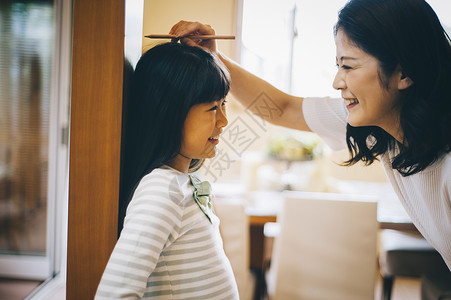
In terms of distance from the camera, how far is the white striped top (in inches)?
21.8

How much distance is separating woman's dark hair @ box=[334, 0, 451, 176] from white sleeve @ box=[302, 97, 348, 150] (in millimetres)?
212

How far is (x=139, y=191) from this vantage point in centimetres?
64

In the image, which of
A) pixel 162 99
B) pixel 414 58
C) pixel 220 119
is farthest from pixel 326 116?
pixel 162 99

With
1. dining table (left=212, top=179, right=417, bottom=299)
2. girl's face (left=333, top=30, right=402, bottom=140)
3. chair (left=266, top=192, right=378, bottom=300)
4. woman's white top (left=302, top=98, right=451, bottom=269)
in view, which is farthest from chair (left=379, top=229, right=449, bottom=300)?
girl's face (left=333, top=30, right=402, bottom=140)

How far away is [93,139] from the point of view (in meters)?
0.67

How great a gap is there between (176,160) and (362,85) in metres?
0.46

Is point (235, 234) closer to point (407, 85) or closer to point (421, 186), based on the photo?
point (421, 186)

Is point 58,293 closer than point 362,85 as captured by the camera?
No

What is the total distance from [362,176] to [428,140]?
3295 mm

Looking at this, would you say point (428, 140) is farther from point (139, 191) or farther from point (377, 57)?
point (139, 191)

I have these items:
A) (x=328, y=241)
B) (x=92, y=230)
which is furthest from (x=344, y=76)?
(x=328, y=241)

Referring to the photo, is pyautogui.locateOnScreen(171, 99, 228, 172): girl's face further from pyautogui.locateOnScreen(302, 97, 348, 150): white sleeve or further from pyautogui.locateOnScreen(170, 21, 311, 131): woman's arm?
pyautogui.locateOnScreen(302, 97, 348, 150): white sleeve

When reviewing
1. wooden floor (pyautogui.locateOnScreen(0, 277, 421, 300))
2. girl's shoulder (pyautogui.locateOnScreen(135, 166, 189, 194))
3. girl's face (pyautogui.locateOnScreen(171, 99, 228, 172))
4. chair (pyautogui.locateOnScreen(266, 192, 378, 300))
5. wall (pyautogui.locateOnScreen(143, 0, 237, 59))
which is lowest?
wooden floor (pyautogui.locateOnScreen(0, 277, 421, 300))

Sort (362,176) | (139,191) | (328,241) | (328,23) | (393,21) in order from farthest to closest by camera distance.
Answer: (362,176) → (328,241) → (328,23) → (393,21) → (139,191)
